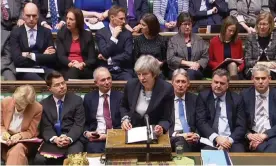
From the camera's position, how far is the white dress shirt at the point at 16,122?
383 centimetres

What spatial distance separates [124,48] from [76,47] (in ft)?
1.53

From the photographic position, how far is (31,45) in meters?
4.96

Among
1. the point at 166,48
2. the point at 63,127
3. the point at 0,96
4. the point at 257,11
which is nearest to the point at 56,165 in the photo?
the point at 63,127

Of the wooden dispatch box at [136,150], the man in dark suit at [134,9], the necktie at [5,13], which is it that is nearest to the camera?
the wooden dispatch box at [136,150]

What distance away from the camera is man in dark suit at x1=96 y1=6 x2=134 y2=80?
16.1ft

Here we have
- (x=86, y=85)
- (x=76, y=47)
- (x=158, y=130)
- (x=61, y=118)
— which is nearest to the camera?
(x=158, y=130)

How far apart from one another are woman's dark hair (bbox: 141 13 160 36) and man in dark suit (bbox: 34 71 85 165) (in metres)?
1.20

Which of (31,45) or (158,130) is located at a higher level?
(31,45)

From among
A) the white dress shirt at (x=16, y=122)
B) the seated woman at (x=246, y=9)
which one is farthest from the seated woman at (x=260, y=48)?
the white dress shirt at (x=16, y=122)

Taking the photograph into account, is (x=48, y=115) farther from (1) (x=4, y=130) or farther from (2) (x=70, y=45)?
(2) (x=70, y=45)

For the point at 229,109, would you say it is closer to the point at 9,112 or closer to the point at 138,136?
the point at 138,136

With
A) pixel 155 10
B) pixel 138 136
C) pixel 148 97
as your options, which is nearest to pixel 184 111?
pixel 148 97

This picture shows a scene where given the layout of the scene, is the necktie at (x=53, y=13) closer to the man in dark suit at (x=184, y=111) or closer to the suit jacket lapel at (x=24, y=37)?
the suit jacket lapel at (x=24, y=37)

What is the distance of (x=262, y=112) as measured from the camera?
414cm
